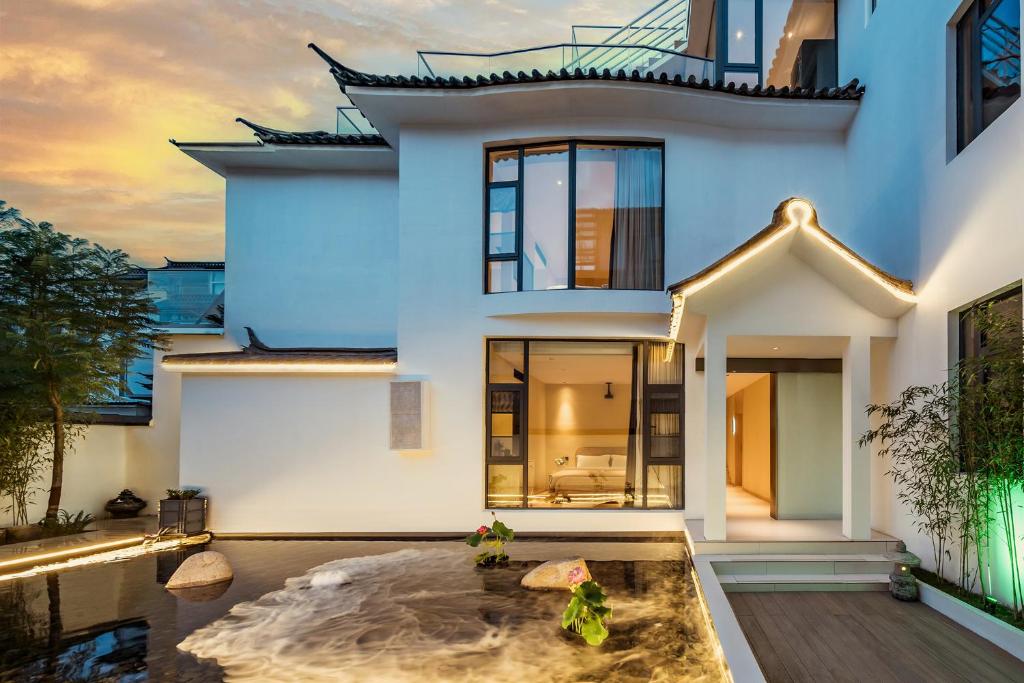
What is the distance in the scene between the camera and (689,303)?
6.92 meters

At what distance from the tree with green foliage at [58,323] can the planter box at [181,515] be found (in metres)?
2.18

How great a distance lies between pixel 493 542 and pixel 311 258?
5949mm

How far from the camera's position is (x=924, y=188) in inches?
271

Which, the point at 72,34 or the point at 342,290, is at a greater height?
the point at 72,34

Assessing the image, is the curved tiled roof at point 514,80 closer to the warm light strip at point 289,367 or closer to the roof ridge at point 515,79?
the roof ridge at point 515,79

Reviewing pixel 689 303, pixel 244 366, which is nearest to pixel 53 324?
pixel 244 366

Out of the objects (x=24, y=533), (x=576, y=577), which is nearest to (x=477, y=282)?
(x=576, y=577)

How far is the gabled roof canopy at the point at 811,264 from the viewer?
6383mm

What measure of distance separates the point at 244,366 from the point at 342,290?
8.06 ft

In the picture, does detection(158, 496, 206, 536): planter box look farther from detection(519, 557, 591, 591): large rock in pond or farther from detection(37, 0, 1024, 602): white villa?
detection(519, 557, 591, 591): large rock in pond

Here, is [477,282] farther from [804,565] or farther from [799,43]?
[799,43]

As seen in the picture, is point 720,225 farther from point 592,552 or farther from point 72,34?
point 72,34

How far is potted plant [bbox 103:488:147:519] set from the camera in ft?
34.3

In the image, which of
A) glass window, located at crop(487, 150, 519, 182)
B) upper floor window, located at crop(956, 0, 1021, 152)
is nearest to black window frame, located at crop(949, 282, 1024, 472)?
upper floor window, located at crop(956, 0, 1021, 152)
